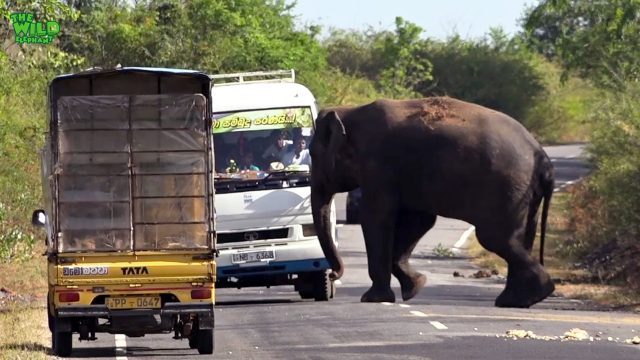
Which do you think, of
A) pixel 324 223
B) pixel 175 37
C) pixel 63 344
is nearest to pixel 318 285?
pixel 324 223

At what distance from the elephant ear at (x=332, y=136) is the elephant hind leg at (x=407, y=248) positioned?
1.10m

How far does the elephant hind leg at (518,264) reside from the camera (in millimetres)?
18141

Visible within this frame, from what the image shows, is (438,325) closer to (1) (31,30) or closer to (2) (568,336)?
(2) (568,336)

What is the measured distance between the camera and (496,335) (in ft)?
55.7

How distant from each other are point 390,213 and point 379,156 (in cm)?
62

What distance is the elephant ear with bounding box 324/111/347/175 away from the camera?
715 inches

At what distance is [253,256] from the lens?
72.0 feet

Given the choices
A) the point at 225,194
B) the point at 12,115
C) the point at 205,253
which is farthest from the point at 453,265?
the point at 205,253

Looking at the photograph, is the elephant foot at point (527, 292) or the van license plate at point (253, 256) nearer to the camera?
the elephant foot at point (527, 292)

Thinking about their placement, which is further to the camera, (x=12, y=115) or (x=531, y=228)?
(x=12, y=115)

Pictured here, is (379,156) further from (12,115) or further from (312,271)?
(12,115)

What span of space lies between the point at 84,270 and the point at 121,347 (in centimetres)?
166

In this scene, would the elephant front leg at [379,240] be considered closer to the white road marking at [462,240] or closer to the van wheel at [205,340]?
the van wheel at [205,340]

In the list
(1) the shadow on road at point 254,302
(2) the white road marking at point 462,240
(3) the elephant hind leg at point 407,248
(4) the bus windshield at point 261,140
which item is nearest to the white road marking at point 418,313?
(3) the elephant hind leg at point 407,248
